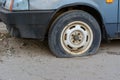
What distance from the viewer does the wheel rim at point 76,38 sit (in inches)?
205

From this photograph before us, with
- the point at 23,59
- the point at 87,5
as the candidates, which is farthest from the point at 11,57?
the point at 87,5

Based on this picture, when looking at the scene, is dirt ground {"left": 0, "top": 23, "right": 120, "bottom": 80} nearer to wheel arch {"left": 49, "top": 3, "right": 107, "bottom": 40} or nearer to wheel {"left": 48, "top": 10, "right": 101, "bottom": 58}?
wheel {"left": 48, "top": 10, "right": 101, "bottom": 58}

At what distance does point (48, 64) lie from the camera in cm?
495

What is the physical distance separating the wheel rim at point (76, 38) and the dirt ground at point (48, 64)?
0.18 m

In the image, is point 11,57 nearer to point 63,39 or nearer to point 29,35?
point 29,35

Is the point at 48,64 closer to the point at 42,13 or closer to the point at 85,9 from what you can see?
the point at 42,13

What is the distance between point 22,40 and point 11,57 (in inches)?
36.4

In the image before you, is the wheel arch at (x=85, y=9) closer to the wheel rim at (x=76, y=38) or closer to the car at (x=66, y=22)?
the car at (x=66, y=22)

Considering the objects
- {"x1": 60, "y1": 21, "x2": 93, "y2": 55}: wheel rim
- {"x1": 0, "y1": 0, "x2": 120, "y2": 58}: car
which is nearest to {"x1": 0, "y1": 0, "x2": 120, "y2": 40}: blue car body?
{"x1": 0, "y1": 0, "x2": 120, "y2": 58}: car

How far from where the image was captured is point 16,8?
498 centimetres

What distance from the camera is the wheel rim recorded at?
5203 millimetres

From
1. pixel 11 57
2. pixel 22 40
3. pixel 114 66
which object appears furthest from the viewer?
pixel 22 40

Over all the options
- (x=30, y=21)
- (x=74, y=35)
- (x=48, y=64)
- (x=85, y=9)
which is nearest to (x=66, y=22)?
(x=74, y=35)

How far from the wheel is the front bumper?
178 mm
